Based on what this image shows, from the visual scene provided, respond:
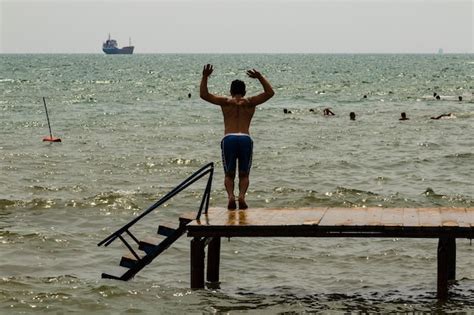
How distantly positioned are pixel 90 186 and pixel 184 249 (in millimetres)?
9135

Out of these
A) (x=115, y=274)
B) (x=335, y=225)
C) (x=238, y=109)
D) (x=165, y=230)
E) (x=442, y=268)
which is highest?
(x=238, y=109)

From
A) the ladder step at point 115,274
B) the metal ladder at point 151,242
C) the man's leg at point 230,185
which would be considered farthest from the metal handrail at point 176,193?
the ladder step at point 115,274

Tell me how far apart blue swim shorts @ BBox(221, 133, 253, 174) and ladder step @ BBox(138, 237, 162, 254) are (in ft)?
5.19

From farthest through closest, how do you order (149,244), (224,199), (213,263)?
(224,199) < (213,263) < (149,244)

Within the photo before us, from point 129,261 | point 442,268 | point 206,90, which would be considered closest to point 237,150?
point 206,90

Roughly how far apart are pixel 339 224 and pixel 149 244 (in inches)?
118

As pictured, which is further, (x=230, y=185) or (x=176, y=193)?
(x=230, y=185)

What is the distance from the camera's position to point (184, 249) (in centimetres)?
1697

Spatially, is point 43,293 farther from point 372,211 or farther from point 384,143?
point 384,143

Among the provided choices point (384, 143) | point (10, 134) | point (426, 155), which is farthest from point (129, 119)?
point (426, 155)

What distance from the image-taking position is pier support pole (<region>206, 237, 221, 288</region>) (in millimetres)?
14055

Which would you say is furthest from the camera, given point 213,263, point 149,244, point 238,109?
point 213,263

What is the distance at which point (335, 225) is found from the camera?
39.3ft

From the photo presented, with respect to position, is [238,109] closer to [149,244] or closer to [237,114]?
[237,114]
